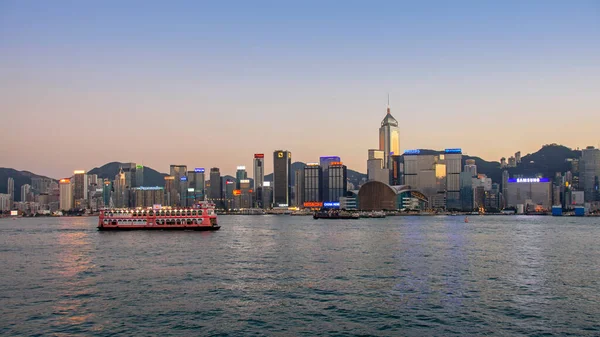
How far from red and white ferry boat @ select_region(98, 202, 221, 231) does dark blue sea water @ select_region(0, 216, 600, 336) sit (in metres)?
62.0

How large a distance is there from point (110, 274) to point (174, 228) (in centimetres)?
8600

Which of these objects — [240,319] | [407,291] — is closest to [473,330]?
[407,291]

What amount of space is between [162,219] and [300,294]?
352 ft

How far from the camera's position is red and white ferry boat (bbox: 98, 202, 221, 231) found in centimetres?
14775

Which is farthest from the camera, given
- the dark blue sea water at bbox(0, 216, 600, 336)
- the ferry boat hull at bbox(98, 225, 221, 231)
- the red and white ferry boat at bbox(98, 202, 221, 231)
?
the red and white ferry boat at bbox(98, 202, 221, 231)

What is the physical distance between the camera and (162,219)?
492ft

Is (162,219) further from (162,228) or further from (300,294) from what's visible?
(300,294)

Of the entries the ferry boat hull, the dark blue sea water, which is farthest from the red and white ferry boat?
the dark blue sea water

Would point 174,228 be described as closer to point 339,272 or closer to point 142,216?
point 142,216

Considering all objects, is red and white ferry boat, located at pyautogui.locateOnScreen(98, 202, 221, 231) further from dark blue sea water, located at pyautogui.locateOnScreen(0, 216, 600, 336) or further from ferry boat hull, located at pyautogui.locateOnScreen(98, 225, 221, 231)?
dark blue sea water, located at pyautogui.locateOnScreen(0, 216, 600, 336)

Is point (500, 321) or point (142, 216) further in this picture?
point (142, 216)

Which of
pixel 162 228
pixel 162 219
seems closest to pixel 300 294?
pixel 162 228

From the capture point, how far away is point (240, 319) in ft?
136

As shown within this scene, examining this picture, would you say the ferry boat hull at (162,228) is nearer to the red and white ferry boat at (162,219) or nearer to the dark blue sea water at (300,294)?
the red and white ferry boat at (162,219)
